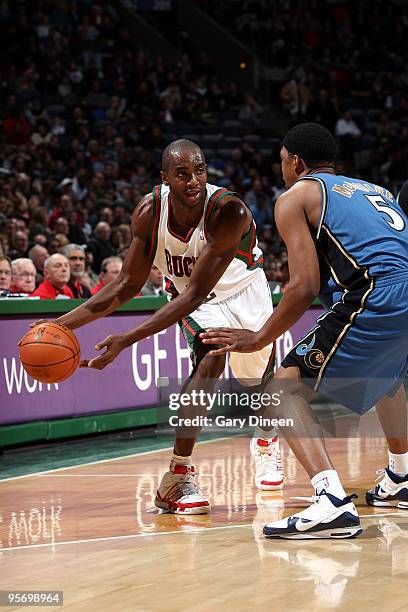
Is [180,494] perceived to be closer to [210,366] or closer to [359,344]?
[210,366]

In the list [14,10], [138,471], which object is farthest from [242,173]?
[138,471]

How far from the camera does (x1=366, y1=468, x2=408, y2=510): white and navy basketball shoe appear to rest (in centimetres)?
609

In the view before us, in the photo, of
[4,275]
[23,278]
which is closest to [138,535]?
[4,275]

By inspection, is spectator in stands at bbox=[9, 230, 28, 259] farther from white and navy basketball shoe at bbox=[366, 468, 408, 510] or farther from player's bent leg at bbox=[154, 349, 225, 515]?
white and navy basketball shoe at bbox=[366, 468, 408, 510]

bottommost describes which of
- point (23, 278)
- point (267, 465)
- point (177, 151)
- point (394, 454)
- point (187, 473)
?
point (267, 465)

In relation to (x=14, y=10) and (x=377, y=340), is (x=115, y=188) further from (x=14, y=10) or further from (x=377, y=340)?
(x=377, y=340)

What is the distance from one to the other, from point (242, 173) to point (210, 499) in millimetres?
14060

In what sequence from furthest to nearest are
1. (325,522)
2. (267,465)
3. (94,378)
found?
(94,378), (267,465), (325,522)

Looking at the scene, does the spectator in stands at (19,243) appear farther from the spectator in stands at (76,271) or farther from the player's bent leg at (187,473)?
the player's bent leg at (187,473)

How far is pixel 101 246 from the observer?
13742mm

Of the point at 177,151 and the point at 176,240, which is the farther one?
the point at 176,240

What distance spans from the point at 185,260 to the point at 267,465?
4.69ft

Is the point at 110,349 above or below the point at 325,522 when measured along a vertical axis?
above

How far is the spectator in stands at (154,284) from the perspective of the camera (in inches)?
445
